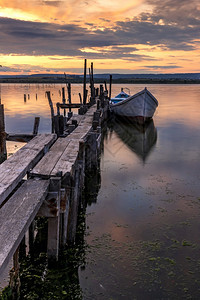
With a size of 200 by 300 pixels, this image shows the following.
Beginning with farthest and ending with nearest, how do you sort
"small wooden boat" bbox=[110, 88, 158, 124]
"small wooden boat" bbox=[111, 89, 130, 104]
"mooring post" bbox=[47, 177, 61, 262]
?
"small wooden boat" bbox=[111, 89, 130, 104]
"small wooden boat" bbox=[110, 88, 158, 124]
"mooring post" bbox=[47, 177, 61, 262]

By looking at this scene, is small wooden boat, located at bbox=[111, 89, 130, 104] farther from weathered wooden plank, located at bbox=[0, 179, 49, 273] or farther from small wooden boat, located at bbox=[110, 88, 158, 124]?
weathered wooden plank, located at bbox=[0, 179, 49, 273]

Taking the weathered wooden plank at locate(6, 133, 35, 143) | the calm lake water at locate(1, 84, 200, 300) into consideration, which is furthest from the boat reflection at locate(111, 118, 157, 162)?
the weathered wooden plank at locate(6, 133, 35, 143)

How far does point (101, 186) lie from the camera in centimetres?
1177

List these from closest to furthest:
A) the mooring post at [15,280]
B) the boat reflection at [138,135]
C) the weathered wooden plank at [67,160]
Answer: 1. the mooring post at [15,280]
2. the weathered wooden plank at [67,160]
3. the boat reflection at [138,135]

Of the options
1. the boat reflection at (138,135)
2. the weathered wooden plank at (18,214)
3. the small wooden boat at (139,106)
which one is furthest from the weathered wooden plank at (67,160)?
the small wooden boat at (139,106)

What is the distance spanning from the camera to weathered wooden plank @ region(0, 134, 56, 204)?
207 inches

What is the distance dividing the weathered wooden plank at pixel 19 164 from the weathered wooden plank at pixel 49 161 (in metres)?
0.17

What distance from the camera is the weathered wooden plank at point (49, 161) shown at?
6059 mm

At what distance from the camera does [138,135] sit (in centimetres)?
2370

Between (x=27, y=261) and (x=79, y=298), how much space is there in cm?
159

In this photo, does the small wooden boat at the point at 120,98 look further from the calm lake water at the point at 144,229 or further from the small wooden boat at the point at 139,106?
the calm lake water at the point at 144,229

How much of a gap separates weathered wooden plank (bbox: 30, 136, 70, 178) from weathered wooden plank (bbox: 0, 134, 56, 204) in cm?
17

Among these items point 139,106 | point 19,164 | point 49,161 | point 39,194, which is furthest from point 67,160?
point 139,106

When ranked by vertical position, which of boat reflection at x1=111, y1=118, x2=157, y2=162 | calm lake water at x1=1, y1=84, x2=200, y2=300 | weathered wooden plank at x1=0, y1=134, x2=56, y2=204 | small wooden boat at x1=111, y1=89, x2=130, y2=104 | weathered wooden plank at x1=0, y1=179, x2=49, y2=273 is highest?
weathered wooden plank at x1=0, y1=134, x2=56, y2=204
